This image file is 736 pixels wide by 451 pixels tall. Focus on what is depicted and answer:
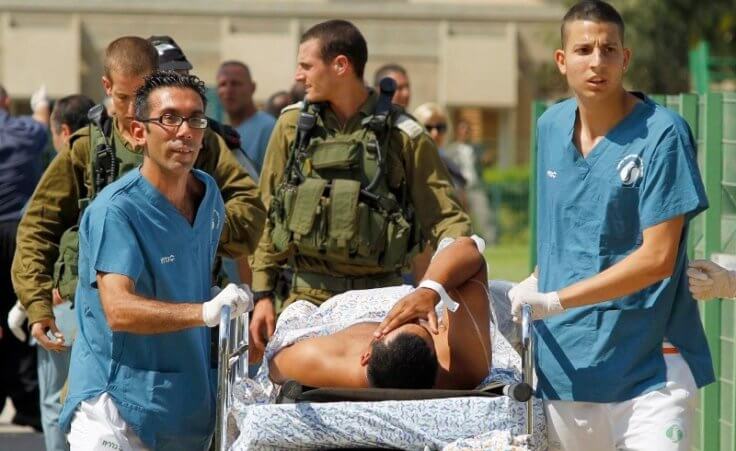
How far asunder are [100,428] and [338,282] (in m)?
2.32

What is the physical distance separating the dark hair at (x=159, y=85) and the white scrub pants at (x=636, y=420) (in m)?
1.55

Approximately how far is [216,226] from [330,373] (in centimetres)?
64

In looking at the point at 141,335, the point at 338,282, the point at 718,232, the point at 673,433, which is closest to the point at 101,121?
the point at 338,282

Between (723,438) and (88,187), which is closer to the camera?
(88,187)

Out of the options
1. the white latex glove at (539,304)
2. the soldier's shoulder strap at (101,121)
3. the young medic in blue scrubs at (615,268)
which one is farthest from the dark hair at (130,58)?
the white latex glove at (539,304)

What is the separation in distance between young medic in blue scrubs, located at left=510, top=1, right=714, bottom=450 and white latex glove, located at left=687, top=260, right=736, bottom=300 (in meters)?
0.07

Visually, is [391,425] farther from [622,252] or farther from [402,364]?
[622,252]

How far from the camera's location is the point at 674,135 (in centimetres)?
495

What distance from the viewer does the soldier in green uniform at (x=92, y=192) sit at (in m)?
6.03

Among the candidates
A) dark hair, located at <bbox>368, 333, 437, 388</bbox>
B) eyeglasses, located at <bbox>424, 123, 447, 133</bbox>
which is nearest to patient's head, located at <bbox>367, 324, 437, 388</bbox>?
dark hair, located at <bbox>368, 333, 437, 388</bbox>

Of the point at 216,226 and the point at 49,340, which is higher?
the point at 216,226

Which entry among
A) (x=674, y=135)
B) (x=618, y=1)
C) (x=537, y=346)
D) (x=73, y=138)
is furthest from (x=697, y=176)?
(x=618, y=1)

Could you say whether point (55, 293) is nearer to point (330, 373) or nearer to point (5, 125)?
point (330, 373)

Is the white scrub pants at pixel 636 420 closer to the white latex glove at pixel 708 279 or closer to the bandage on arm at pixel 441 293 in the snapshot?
the white latex glove at pixel 708 279
